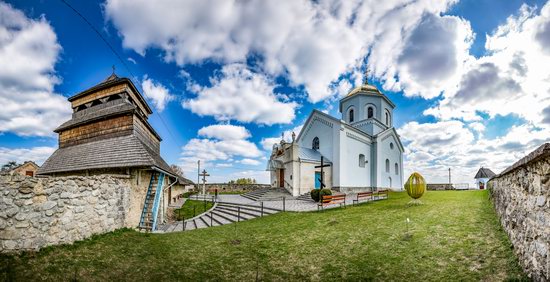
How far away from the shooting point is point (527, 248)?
418 centimetres

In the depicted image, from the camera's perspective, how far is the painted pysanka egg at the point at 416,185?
13.7 meters

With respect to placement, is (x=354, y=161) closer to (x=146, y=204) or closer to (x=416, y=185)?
(x=416, y=185)

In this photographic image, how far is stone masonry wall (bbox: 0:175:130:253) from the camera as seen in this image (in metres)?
6.06

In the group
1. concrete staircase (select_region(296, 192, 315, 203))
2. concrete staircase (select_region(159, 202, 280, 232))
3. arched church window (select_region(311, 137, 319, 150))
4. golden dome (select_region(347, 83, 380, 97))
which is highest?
golden dome (select_region(347, 83, 380, 97))

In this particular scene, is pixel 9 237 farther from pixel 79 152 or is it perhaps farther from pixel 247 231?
pixel 79 152

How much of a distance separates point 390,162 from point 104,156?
29992mm

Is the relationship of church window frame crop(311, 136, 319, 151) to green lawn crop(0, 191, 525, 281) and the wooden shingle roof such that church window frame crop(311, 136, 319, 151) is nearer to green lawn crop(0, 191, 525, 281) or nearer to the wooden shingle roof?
green lawn crop(0, 191, 525, 281)

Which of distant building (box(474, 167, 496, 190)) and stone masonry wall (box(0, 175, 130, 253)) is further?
distant building (box(474, 167, 496, 190))

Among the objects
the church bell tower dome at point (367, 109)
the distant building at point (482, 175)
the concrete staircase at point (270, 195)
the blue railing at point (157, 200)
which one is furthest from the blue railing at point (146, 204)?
the distant building at point (482, 175)

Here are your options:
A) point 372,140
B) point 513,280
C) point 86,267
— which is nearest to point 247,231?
point 86,267

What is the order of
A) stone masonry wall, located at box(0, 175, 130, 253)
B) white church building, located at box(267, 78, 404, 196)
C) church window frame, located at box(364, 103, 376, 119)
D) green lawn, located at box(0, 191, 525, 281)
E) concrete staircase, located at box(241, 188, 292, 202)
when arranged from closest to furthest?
green lawn, located at box(0, 191, 525, 281)
stone masonry wall, located at box(0, 175, 130, 253)
concrete staircase, located at box(241, 188, 292, 202)
white church building, located at box(267, 78, 404, 196)
church window frame, located at box(364, 103, 376, 119)

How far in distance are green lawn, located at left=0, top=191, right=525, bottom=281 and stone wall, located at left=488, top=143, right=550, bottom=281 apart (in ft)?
1.73

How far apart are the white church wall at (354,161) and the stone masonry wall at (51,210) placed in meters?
20.5

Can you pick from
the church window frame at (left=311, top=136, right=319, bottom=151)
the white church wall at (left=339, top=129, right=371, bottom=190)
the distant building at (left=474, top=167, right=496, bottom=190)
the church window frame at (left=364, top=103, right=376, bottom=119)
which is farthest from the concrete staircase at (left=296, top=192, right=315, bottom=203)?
the distant building at (left=474, top=167, right=496, bottom=190)
